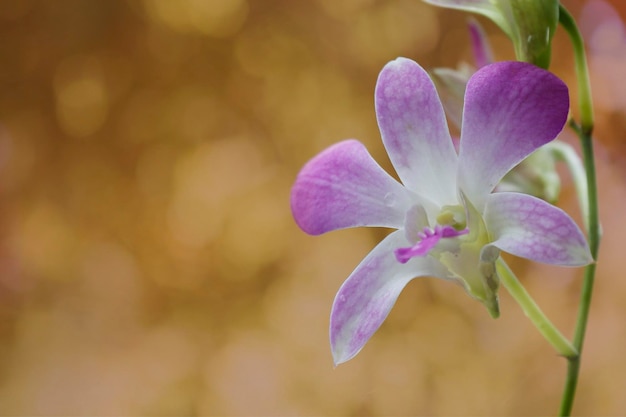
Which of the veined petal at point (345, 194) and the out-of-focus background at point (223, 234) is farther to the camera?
the out-of-focus background at point (223, 234)

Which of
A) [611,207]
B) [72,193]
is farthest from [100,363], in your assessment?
[611,207]

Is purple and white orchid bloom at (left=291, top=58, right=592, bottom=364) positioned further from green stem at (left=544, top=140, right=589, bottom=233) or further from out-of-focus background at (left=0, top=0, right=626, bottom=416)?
out-of-focus background at (left=0, top=0, right=626, bottom=416)

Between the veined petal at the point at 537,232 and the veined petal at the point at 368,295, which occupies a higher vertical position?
the veined petal at the point at 537,232

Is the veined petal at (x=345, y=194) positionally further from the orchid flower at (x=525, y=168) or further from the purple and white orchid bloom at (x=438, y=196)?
the orchid flower at (x=525, y=168)

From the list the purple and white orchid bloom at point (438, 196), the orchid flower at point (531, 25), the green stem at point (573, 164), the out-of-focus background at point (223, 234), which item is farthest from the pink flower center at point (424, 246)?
the out-of-focus background at point (223, 234)

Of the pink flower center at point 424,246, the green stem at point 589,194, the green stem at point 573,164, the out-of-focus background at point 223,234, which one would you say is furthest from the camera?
the out-of-focus background at point 223,234

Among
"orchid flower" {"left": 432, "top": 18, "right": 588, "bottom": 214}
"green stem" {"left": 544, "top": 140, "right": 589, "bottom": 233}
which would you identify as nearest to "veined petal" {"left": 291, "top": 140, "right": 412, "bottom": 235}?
"orchid flower" {"left": 432, "top": 18, "right": 588, "bottom": 214}

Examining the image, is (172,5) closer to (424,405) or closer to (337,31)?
(337,31)

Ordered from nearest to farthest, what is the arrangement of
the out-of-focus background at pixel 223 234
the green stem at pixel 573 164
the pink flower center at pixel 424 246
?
1. the pink flower center at pixel 424 246
2. the green stem at pixel 573 164
3. the out-of-focus background at pixel 223 234
